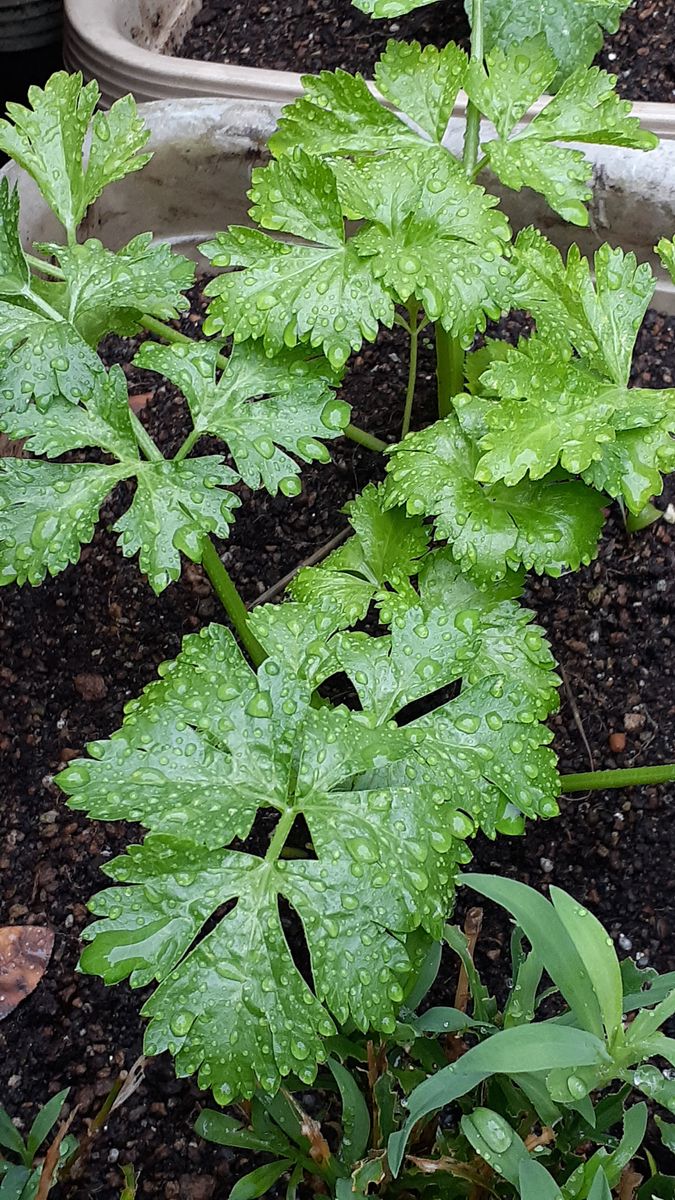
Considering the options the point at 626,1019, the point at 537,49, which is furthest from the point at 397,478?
the point at 626,1019

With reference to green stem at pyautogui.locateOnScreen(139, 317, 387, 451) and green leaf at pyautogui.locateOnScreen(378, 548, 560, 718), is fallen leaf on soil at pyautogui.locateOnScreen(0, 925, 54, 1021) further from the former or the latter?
green stem at pyautogui.locateOnScreen(139, 317, 387, 451)

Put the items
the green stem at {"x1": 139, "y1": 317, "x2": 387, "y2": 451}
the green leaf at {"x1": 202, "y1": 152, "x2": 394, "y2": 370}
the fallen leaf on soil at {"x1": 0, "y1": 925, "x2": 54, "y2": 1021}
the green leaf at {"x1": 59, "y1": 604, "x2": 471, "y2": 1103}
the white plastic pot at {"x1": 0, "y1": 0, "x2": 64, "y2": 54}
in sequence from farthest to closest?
1. the white plastic pot at {"x1": 0, "y1": 0, "x2": 64, "y2": 54}
2. the green stem at {"x1": 139, "y1": 317, "x2": 387, "y2": 451}
3. the fallen leaf on soil at {"x1": 0, "y1": 925, "x2": 54, "y2": 1021}
4. the green leaf at {"x1": 202, "y1": 152, "x2": 394, "y2": 370}
5. the green leaf at {"x1": 59, "y1": 604, "x2": 471, "y2": 1103}

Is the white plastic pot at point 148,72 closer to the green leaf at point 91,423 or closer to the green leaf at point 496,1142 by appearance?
the green leaf at point 91,423

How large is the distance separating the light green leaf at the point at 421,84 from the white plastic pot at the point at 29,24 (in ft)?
4.34

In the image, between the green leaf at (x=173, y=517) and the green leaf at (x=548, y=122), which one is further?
the green leaf at (x=548, y=122)

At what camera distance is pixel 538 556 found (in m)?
1.11

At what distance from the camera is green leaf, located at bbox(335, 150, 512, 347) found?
1066mm

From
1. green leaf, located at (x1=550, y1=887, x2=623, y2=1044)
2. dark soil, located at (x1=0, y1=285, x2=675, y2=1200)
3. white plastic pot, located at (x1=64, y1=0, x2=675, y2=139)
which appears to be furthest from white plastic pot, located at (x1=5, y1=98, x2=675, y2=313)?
green leaf, located at (x1=550, y1=887, x2=623, y2=1044)

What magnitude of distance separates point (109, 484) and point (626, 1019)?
834mm

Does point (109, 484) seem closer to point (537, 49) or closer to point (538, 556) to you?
point (538, 556)

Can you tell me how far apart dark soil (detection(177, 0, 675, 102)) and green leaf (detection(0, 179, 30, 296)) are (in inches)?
41.6

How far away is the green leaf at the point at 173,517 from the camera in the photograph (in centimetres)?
103

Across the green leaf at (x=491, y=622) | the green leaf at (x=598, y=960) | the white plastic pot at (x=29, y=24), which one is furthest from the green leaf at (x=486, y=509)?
the white plastic pot at (x=29, y=24)

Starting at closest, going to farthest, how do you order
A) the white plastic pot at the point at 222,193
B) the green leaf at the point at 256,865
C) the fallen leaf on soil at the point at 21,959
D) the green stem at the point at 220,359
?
the green leaf at the point at 256,865 < the fallen leaf on soil at the point at 21,959 < the green stem at the point at 220,359 < the white plastic pot at the point at 222,193
